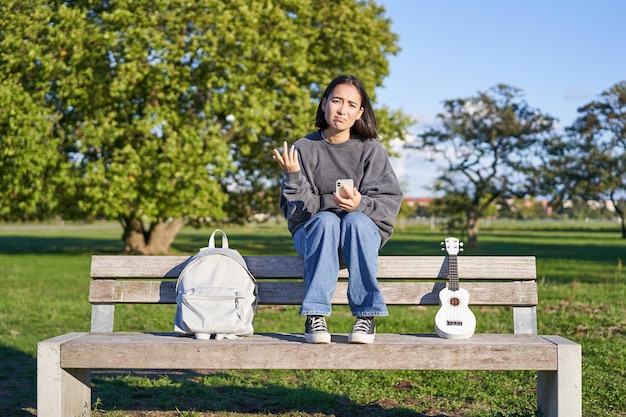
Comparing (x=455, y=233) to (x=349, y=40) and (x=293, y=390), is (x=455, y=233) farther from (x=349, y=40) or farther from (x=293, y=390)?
(x=293, y=390)

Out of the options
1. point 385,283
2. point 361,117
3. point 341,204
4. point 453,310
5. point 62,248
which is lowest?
point 62,248

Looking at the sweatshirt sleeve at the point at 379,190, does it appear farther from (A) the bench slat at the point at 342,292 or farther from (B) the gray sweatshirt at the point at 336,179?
(A) the bench slat at the point at 342,292

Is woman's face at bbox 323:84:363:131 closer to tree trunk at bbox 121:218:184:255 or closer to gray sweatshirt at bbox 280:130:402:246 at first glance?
gray sweatshirt at bbox 280:130:402:246

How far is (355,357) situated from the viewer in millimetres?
3775

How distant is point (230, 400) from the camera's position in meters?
5.55

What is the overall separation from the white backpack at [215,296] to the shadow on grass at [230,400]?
1076 millimetres

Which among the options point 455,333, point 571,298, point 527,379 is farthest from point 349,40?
point 455,333

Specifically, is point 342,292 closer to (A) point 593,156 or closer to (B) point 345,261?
(B) point 345,261

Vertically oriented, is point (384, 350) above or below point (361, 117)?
below

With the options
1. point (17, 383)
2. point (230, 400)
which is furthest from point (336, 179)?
point (17, 383)

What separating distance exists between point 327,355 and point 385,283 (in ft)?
2.82

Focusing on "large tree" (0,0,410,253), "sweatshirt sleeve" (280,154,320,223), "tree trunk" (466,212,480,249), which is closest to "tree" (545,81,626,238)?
"tree trunk" (466,212,480,249)

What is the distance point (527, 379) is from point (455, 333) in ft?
8.28

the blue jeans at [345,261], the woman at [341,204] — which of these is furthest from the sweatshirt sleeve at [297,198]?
the blue jeans at [345,261]
